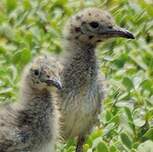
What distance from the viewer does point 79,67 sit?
9180 mm

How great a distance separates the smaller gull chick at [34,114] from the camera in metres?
8.26

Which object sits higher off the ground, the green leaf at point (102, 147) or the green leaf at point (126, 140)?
the green leaf at point (126, 140)

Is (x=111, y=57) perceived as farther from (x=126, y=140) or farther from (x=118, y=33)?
(x=126, y=140)

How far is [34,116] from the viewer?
8445mm

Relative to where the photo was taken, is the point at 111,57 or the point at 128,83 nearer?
the point at 128,83

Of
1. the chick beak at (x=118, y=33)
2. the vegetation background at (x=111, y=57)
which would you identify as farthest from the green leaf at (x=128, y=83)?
the chick beak at (x=118, y=33)

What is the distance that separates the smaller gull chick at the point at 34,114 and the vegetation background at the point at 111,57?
51 cm

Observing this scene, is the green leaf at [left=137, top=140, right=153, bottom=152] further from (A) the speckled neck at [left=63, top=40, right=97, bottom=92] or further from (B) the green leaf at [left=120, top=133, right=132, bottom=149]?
(A) the speckled neck at [left=63, top=40, right=97, bottom=92]

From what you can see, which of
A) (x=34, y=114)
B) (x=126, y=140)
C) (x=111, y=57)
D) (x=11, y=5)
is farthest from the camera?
(x=11, y=5)

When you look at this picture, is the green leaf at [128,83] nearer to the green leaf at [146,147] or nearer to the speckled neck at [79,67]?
the speckled neck at [79,67]

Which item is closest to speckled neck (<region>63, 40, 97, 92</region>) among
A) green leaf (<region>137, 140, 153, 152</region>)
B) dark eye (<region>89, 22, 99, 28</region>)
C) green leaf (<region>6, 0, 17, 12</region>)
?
dark eye (<region>89, 22, 99, 28</region>)

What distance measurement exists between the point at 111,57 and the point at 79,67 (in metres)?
1.41

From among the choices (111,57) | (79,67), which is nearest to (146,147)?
(79,67)

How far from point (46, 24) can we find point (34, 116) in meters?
2.93
